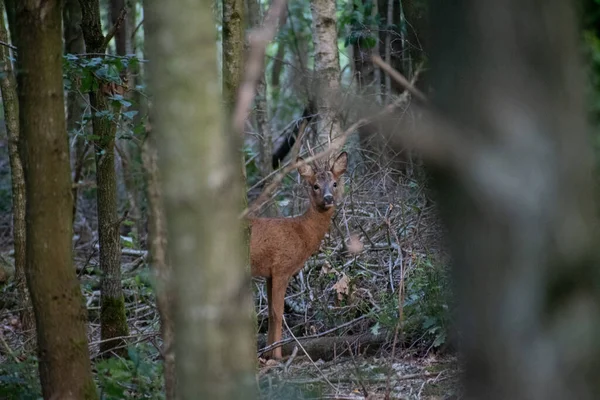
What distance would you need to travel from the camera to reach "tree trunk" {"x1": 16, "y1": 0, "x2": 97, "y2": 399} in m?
3.30

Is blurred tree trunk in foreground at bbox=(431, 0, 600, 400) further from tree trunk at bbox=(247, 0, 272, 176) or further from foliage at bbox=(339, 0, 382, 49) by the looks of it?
tree trunk at bbox=(247, 0, 272, 176)

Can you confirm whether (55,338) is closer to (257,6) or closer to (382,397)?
(382,397)

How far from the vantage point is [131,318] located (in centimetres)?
762

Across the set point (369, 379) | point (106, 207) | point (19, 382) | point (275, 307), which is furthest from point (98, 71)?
point (275, 307)

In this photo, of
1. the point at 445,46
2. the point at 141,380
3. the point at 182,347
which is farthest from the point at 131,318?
the point at 445,46

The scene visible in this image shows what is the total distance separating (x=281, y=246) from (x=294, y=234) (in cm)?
19

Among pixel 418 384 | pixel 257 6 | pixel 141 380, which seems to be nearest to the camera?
pixel 141 380

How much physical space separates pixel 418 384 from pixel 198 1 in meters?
4.18

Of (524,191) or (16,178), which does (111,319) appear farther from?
(524,191)

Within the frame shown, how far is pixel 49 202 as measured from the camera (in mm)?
3340

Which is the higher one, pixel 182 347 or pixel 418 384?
pixel 182 347

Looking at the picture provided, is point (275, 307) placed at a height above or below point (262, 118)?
below

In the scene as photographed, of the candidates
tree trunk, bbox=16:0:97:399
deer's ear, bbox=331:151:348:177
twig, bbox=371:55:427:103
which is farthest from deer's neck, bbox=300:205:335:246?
twig, bbox=371:55:427:103

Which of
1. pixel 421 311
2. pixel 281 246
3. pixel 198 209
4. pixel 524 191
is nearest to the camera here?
pixel 524 191
